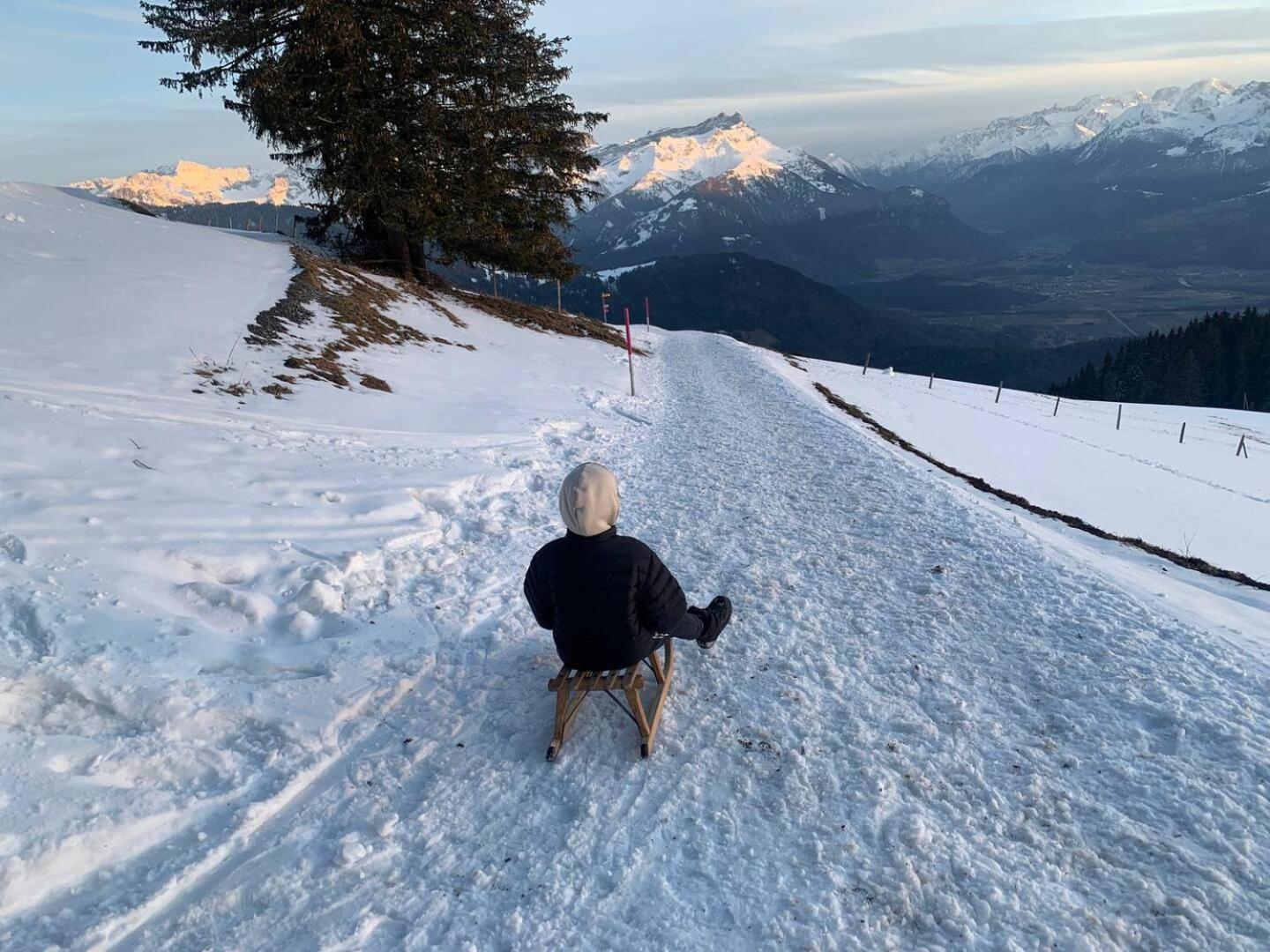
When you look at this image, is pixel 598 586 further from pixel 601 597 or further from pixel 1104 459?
pixel 1104 459

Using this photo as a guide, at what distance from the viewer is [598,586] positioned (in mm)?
4641

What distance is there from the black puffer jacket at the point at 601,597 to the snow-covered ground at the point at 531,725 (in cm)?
62

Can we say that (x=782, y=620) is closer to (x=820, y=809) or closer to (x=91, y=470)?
(x=820, y=809)

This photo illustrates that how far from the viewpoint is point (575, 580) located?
4.63 metres

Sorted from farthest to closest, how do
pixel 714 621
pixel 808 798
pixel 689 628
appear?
pixel 714 621 → pixel 689 628 → pixel 808 798

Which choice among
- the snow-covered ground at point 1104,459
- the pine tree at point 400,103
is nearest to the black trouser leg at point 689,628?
the snow-covered ground at point 1104,459

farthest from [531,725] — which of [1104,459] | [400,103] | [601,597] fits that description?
[1104,459]

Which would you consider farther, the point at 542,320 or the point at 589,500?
the point at 542,320

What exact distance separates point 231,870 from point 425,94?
958 inches

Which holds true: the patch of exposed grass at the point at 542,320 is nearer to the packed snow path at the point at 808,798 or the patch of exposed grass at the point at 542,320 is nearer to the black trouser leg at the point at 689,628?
the packed snow path at the point at 808,798

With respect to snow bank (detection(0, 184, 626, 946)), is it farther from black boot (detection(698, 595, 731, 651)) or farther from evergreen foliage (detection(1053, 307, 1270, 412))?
evergreen foliage (detection(1053, 307, 1270, 412))

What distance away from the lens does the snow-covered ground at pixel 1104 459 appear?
16.5m

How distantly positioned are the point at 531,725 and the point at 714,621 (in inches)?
65.9

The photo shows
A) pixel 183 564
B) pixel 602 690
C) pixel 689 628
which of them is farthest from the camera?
pixel 183 564
